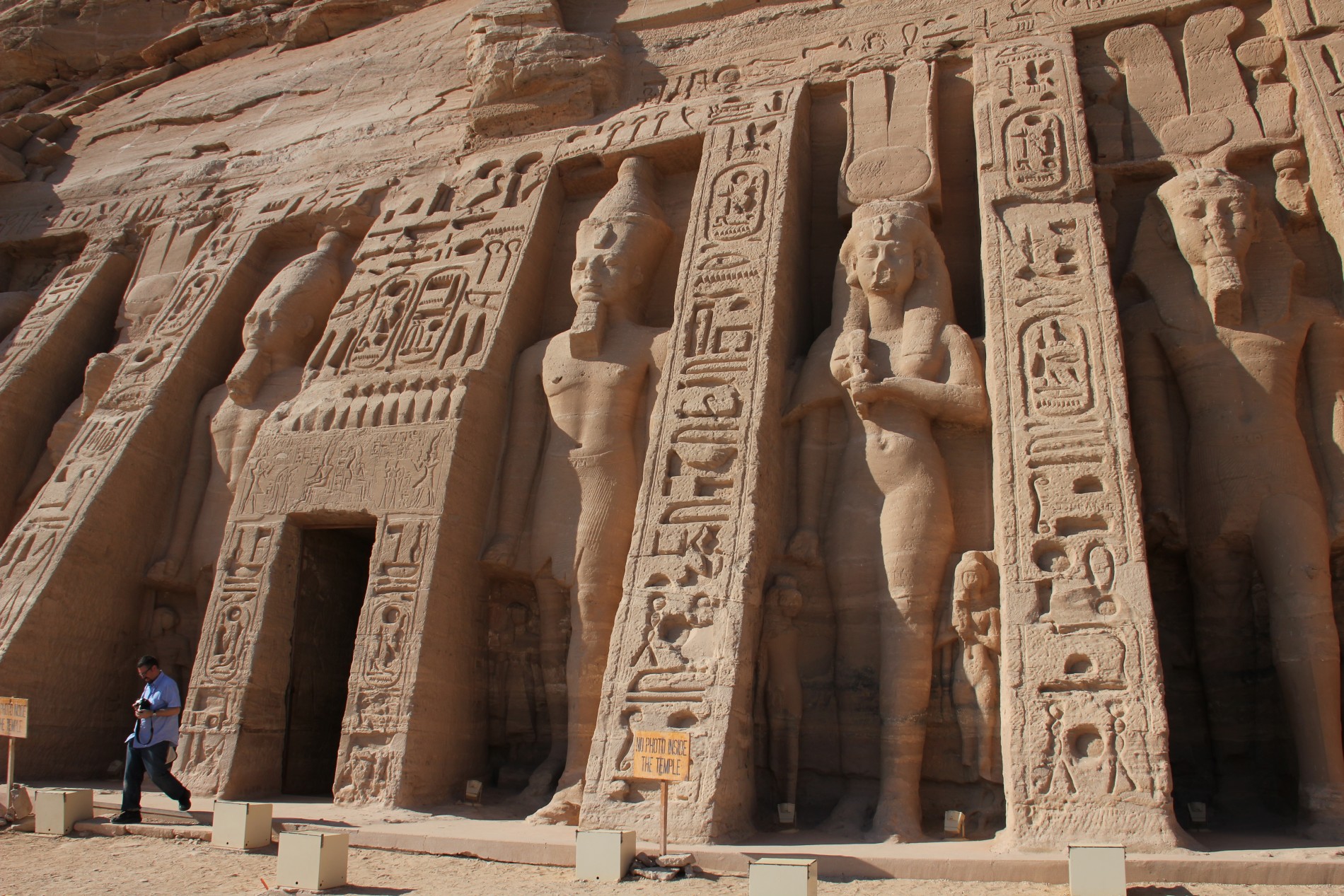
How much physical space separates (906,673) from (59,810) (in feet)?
13.8

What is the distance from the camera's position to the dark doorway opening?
Answer: 6.77 meters

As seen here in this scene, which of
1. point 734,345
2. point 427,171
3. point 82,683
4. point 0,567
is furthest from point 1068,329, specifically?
point 0,567

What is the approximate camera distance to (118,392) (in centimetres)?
830

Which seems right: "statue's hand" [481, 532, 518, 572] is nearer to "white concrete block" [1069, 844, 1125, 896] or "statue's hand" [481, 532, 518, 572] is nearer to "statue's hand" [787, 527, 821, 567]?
"statue's hand" [787, 527, 821, 567]

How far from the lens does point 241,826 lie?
4641 mm

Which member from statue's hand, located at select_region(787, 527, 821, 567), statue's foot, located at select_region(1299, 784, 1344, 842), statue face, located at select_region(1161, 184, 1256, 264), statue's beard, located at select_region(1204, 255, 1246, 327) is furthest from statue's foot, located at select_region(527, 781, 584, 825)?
statue face, located at select_region(1161, 184, 1256, 264)

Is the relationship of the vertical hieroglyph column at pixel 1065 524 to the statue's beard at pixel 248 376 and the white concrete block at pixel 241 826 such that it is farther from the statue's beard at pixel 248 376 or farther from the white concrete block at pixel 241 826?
the statue's beard at pixel 248 376

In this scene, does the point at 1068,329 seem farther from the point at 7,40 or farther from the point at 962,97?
the point at 7,40

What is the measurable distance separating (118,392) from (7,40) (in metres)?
8.27

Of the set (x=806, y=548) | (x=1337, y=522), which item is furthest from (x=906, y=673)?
(x=1337, y=522)

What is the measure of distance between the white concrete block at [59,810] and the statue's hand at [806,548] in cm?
381

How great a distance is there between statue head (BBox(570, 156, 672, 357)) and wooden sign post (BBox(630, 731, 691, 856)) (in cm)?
306

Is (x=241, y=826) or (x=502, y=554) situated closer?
(x=241, y=826)

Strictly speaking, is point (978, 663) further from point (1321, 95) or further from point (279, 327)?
point (279, 327)
